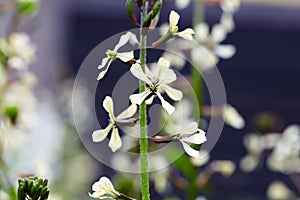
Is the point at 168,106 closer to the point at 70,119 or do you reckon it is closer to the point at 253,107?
the point at 70,119

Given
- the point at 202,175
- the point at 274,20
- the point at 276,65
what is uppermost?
the point at 274,20

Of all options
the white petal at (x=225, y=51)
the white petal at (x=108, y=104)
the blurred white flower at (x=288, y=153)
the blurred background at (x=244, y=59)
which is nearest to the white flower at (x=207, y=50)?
the white petal at (x=225, y=51)

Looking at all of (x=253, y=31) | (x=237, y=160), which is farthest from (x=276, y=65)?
(x=237, y=160)

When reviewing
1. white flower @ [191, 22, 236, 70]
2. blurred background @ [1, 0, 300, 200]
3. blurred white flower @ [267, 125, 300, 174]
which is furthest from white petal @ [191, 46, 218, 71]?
blurred background @ [1, 0, 300, 200]

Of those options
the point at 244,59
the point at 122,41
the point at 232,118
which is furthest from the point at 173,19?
the point at 244,59

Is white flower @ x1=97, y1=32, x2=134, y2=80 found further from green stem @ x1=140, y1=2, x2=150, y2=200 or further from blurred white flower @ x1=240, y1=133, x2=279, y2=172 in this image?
blurred white flower @ x1=240, y1=133, x2=279, y2=172

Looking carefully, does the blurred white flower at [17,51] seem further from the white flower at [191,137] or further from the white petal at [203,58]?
the white flower at [191,137]

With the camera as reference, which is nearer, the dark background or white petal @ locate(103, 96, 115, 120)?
white petal @ locate(103, 96, 115, 120)
